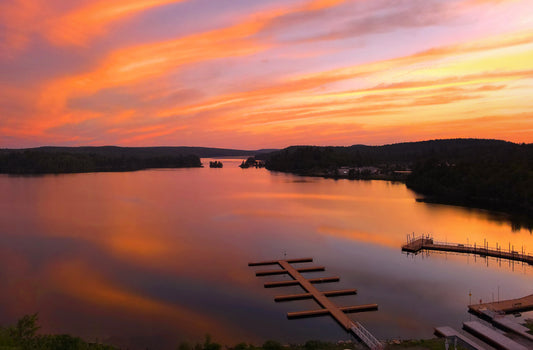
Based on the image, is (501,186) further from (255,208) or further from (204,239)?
(204,239)

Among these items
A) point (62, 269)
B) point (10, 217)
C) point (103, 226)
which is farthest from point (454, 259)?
point (10, 217)

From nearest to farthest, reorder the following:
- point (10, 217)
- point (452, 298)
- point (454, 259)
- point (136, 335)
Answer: point (136, 335), point (452, 298), point (454, 259), point (10, 217)

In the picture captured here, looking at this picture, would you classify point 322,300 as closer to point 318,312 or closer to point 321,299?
point 321,299

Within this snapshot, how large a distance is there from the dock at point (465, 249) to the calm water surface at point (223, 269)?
2.43 feet

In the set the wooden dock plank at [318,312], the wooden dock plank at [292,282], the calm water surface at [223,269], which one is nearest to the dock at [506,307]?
the calm water surface at [223,269]

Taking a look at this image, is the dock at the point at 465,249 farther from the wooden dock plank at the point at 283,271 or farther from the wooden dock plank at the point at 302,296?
the wooden dock plank at the point at 302,296

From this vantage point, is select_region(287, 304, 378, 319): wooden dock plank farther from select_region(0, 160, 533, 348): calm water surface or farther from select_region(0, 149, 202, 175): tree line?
select_region(0, 149, 202, 175): tree line

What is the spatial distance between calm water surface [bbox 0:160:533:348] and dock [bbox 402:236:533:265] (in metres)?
0.74

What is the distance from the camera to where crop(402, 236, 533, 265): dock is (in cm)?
2002

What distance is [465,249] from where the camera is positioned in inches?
853

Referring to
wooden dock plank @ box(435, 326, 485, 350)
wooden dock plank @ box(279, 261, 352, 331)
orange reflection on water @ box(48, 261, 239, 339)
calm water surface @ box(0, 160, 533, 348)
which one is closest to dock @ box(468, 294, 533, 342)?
calm water surface @ box(0, 160, 533, 348)

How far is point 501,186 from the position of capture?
3791cm

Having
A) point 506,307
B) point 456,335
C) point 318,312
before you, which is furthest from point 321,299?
point 506,307

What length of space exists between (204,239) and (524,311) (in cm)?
1725
